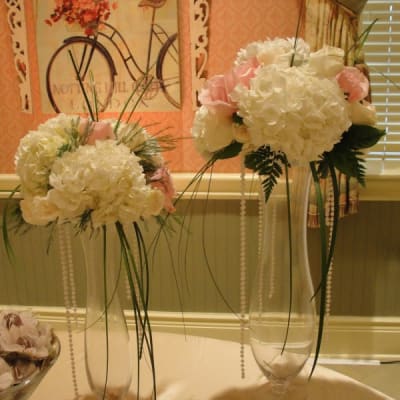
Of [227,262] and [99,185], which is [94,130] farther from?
[227,262]

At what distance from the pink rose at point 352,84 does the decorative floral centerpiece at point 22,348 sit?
0.63 metres

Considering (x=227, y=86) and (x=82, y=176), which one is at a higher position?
(x=227, y=86)

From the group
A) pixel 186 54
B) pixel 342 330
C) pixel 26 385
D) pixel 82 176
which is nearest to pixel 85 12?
pixel 186 54

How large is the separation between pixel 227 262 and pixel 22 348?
4.96 feet

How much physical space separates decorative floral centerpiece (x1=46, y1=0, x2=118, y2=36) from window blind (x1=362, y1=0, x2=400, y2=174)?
110cm

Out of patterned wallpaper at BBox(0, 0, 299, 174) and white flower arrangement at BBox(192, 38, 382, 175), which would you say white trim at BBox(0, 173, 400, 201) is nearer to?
patterned wallpaper at BBox(0, 0, 299, 174)

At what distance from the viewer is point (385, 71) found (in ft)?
6.57

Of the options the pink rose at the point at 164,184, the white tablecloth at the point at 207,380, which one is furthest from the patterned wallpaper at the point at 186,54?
the pink rose at the point at 164,184

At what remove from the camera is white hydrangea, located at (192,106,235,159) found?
2.30ft

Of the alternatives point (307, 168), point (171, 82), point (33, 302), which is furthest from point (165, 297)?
point (307, 168)

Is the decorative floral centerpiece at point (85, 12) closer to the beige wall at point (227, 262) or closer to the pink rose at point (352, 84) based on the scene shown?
the beige wall at point (227, 262)

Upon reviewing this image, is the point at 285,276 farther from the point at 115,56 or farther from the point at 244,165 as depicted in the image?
the point at 115,56

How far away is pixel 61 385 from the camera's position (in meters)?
0.93

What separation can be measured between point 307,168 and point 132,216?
28 cm
